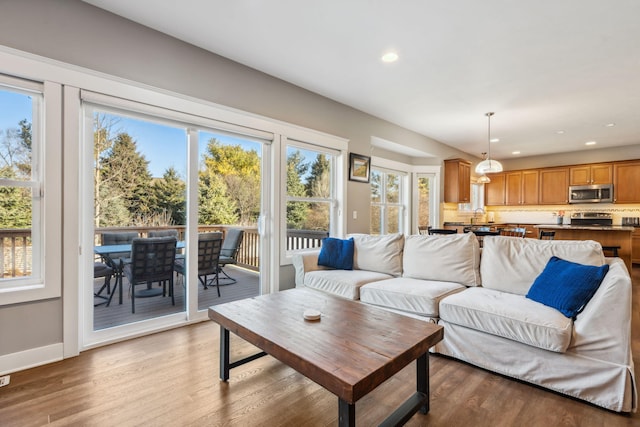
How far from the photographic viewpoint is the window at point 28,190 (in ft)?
7.29

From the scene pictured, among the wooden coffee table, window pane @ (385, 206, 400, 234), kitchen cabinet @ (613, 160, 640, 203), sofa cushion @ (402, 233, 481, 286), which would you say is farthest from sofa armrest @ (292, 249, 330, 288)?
kitchen cabinet @ (613, 160, 640, 203)

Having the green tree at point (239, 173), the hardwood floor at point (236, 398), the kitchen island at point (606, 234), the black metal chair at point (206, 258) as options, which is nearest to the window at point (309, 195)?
the green tree at point (239, 173)

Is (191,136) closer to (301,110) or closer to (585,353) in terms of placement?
(301,110)

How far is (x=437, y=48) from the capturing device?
2.98m

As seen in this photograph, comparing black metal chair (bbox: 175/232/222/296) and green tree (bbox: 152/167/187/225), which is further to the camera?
black metal chair (bbox: 175/232/222/296)

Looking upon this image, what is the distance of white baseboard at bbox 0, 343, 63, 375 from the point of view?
2137 mm

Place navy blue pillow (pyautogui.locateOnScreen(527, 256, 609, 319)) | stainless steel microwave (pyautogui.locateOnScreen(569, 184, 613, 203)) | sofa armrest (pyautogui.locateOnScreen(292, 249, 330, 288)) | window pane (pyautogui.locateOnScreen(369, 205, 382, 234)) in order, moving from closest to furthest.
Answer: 1. navy blue pillow (pyautogui.locateOnScreen(527, 256, 609, 319))
2. sofa armrest (pyautogui.locateOnScreen(292, 249, 330, 288))
3. window pane (pyautogui.locateOnScreen(369, 205, 382, 234))
4. stainless steel microwave (pyautogui.locateOnScreen(569, 184, 613, 203))

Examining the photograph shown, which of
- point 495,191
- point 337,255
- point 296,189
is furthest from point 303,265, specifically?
point 495,191

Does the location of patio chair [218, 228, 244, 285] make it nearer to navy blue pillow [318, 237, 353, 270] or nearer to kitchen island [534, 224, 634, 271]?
navy blue pillow [318, 237, 353, 270]

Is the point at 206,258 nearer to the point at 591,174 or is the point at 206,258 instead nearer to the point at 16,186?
→ the point at 16,186

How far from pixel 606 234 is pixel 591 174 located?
254cm

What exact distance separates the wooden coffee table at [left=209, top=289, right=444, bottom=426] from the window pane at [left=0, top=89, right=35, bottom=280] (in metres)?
1.50

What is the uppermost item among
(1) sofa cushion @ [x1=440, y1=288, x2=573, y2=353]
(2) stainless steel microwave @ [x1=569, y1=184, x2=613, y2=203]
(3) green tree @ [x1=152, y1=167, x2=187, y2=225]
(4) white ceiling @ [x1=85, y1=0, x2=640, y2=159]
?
(4) white ceiling @ [x1=85, y1=0, x2=640, y2=159]

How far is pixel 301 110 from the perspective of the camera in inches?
157
